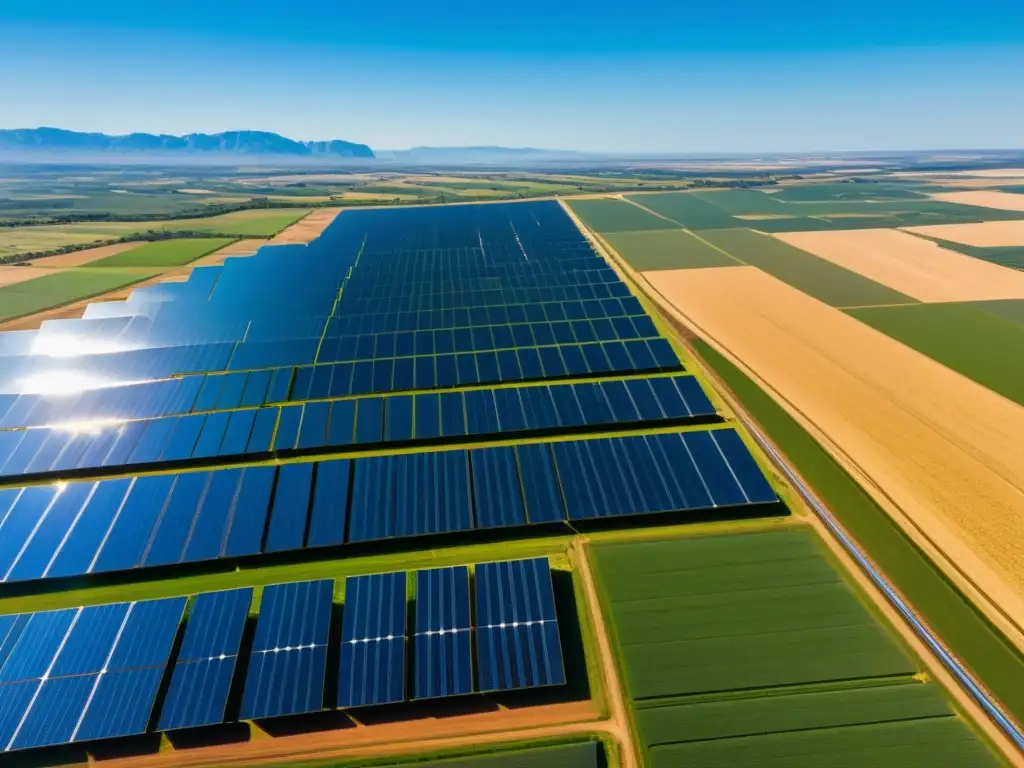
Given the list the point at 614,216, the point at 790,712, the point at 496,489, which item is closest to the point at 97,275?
the point at 496,489

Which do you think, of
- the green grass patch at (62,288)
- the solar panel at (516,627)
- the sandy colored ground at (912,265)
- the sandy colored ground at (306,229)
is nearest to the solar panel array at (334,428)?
the solar panel at (516,627)

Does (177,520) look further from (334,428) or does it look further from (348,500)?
(334,428)

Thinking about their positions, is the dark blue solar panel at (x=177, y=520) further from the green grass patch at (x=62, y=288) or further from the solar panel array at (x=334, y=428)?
the green grass patch at (x=62, y=288)

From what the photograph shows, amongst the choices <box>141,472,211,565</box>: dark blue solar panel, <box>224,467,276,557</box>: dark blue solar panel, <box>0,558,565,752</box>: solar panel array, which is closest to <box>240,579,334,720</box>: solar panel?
<box>0,558,565,752</box>: solar panel array

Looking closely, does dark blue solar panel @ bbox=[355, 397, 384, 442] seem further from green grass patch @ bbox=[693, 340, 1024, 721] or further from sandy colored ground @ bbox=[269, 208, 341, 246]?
sandy colored ground @ bbox=[269, 208, 341, 246]

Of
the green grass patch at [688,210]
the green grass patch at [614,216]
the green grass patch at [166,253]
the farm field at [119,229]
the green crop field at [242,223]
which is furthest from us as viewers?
the green grass patch at [688,210]

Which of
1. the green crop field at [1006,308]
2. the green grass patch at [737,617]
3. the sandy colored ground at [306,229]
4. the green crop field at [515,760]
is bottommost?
the green crop field at [515,760]
